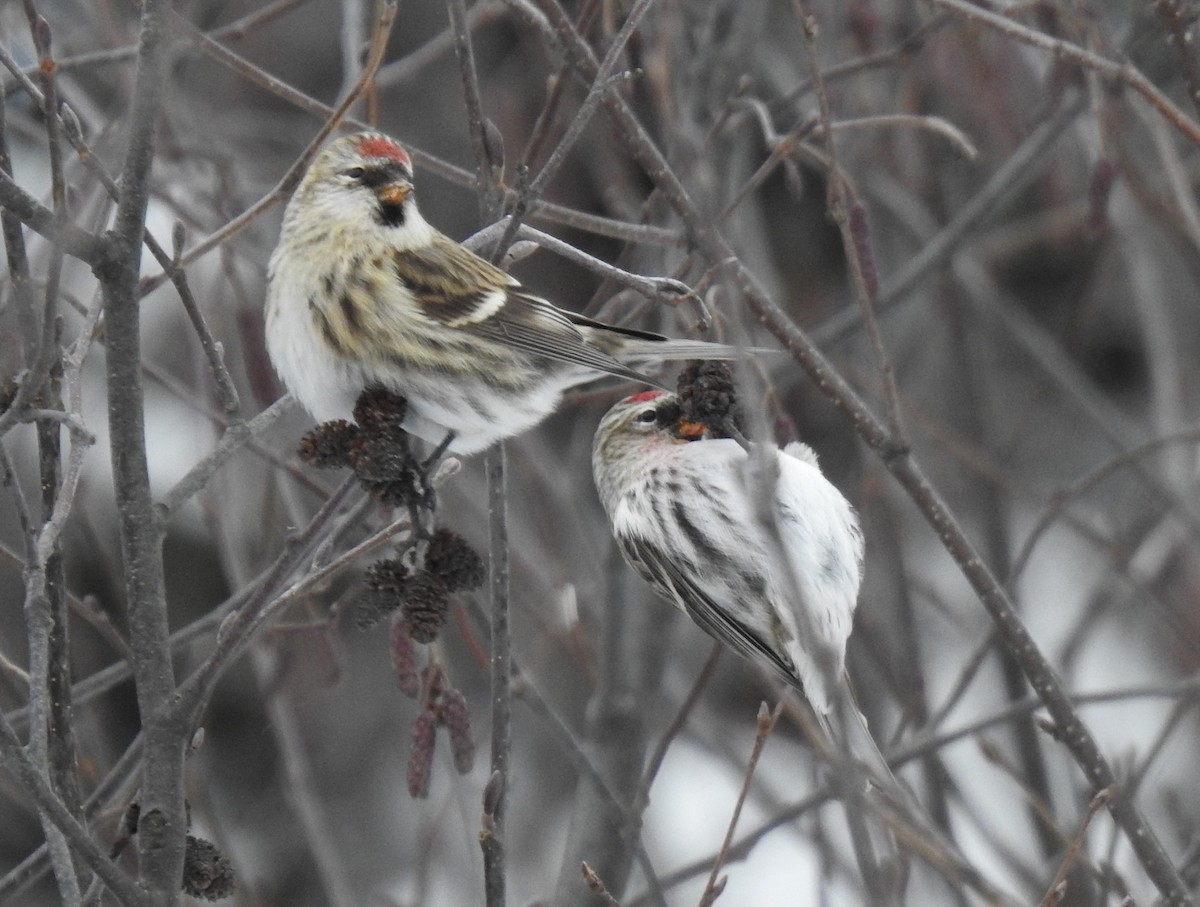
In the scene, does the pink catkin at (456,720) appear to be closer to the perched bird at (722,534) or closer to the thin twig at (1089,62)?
the perched bird at (722,534)

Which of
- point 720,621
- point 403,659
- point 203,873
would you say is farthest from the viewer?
point 720,621

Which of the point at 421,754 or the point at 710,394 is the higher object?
the point at 710,394

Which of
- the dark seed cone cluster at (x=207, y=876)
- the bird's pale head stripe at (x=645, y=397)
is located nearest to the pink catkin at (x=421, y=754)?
the dark seed cone cluster at (x=207, y=876)

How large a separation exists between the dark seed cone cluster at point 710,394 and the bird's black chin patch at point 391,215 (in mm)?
939

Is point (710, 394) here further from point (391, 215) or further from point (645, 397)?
point (645, 397)

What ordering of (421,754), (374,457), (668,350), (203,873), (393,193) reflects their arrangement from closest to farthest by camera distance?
(203,873)
(374,457)
(421,754)
(668,350)
(393,193)

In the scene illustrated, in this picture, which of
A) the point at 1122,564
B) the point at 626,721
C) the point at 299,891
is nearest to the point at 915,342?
the point at 1122,564

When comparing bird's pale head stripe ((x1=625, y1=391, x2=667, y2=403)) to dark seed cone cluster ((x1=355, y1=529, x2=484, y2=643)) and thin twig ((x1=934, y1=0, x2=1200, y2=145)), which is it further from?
dark seed cone cluster ((x1=355, y1=529, x2=484, y2=643))

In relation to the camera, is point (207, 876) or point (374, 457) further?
point (374, 457)

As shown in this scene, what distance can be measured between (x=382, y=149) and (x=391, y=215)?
131 mm

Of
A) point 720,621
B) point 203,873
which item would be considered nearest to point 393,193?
Answer: point 720,621

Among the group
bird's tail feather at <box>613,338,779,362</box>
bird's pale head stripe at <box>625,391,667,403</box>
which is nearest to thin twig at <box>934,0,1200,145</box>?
bird's tail feather at <box>613,338,779,362</box>

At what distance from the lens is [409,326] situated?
9.62ft

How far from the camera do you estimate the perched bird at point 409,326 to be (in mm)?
2873
